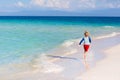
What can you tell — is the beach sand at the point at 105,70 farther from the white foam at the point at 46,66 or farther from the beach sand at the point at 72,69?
the white foam at the point at 46,66

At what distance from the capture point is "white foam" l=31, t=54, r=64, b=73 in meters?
12.0

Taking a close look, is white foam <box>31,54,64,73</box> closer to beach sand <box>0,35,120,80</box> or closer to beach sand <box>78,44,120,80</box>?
beach sand <box>0,35,120,80</box>

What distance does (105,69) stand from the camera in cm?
1174

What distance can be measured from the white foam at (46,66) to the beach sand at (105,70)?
1380 mm

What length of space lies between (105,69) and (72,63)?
1.97m

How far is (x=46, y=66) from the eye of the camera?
12.9m

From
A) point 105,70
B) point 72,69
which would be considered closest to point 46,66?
point 72,69

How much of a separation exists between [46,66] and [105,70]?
→ 263cm

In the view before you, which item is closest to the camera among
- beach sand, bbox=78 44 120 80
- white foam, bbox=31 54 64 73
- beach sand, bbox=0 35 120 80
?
Answer: beach sand, bbox=78 44 120 80

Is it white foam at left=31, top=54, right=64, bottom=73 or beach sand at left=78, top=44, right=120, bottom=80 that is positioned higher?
beach sand at left=78, top=44, right=120, bottom=80

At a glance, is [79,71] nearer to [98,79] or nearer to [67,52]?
[98,79]

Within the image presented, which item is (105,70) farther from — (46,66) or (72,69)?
(46,66)

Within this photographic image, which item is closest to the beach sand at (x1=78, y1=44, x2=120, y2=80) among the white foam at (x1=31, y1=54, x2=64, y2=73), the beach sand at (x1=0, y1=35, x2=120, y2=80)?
the beach sand at (x1=0, y1=35, x2=120, y2=80)

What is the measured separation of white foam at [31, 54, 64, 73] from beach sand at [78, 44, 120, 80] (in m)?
1.38
